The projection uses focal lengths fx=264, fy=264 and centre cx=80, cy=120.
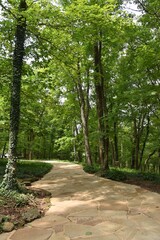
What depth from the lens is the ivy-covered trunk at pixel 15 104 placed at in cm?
661

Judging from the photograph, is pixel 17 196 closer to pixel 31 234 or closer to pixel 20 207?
pixel 20 207

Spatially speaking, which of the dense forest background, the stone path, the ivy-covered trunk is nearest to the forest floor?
the stone path

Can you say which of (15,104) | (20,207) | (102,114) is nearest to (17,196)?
(20,207)

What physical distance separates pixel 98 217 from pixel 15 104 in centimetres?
368

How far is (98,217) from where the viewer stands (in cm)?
506

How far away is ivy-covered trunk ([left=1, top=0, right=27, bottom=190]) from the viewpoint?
6613 mm

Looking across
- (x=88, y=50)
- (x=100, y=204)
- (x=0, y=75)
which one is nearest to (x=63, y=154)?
(x=88, y=50)

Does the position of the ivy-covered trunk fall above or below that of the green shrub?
above

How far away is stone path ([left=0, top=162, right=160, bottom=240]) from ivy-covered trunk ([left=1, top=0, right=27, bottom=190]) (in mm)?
1229

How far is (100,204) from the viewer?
6.07 meters

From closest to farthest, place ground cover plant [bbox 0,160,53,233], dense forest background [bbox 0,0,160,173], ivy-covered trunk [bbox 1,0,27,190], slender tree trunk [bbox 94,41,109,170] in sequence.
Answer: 1. ground cover plant [bbox 0,160,53,233]
2. ivy-covered trunk [bbox 1,0,27,190]
3. dense forest background [bbox 0,0,160,173]
4. slender tree trunk [bbox 94,41,109,170]

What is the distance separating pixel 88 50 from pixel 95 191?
6.66m

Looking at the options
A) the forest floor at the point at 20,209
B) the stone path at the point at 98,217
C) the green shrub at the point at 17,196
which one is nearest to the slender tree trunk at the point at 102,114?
the stone path at the point at 98,217

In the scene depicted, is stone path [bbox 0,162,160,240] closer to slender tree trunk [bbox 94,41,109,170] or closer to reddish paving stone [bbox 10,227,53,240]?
reddish paving stone [bbox 10,227,53,240]
